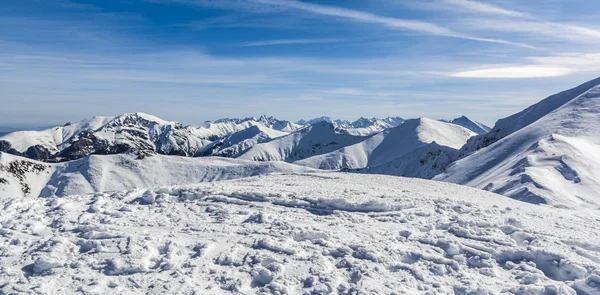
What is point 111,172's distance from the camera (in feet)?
462

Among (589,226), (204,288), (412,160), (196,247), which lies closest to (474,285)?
(204,288)

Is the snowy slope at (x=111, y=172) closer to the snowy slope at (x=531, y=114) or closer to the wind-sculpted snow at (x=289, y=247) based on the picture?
the snowy slope at (x=531, y=114)

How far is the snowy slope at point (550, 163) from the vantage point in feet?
115

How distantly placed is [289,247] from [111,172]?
482 feet

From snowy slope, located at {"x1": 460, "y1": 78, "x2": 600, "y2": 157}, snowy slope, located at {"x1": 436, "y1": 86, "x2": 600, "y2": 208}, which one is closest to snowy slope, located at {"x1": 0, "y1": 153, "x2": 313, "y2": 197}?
snowy slope, located at {"x1": 460, "y1": 78, "x2": 600, "y2": 157}

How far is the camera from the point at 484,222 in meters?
13.5

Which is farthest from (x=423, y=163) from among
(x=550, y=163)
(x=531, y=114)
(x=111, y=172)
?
(x=111, y=172)

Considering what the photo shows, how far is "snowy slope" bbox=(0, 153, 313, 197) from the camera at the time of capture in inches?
4909

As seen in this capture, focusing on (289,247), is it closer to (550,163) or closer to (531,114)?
(550,163)

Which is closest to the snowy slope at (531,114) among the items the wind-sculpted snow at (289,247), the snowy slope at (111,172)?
the snowy slope at (111,172)

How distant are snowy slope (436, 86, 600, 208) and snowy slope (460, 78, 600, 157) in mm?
13669

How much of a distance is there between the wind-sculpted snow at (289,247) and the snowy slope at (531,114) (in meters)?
97.5

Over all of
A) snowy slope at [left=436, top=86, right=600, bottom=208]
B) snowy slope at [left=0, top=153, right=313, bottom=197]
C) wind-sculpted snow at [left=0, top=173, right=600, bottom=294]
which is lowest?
snowy slope at [left=0, top=153, right=313, bottom=197]

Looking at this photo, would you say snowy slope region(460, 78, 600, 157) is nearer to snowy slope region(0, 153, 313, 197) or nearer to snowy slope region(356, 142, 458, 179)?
snowy slope region(356, 142, 458, 179)
